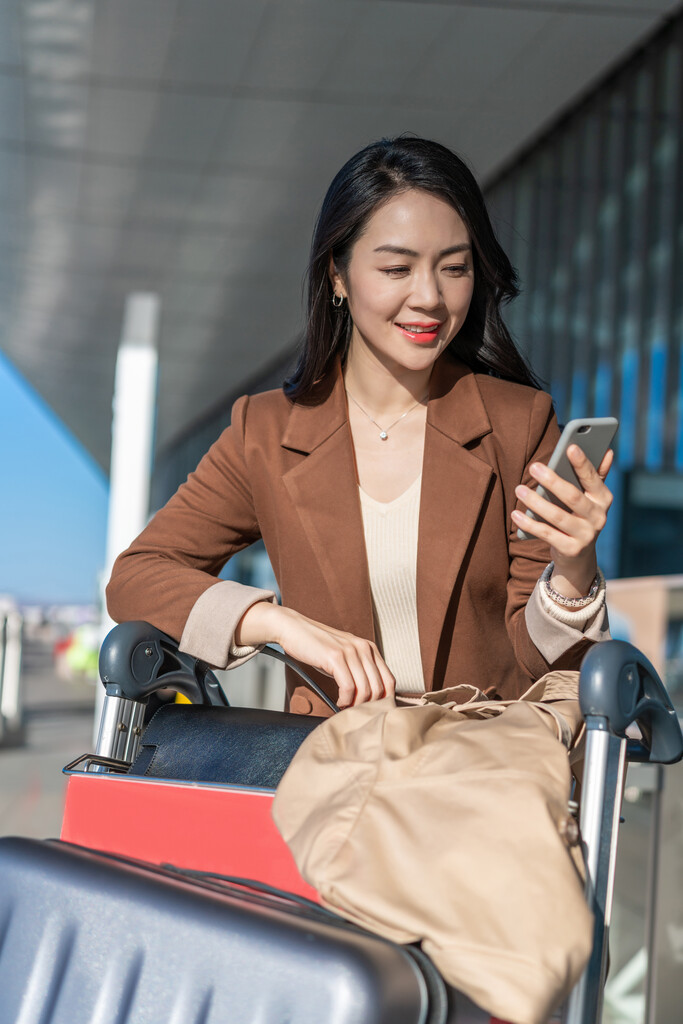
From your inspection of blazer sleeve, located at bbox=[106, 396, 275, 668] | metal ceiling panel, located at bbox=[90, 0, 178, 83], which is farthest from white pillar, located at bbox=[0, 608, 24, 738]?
blazer sleeve, located at bbox=[106, 396, 275, 668]

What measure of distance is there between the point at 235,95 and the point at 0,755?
439cm

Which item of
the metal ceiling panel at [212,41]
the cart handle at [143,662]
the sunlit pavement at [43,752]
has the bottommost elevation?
the sunlit pavement at [43,752]

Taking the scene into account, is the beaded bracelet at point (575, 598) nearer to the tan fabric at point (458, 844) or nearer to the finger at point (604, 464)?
the finger at point (604, 464)

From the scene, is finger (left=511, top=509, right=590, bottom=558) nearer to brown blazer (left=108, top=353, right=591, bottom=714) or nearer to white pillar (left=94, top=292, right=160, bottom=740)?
brown blazer (left=108, top=353, right=591, bottom=714)

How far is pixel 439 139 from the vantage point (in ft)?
19.5

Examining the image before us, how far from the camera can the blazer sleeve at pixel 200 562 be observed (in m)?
1.41

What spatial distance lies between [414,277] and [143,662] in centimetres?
69

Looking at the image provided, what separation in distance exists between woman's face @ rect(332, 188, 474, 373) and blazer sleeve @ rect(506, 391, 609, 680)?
0.69 feet

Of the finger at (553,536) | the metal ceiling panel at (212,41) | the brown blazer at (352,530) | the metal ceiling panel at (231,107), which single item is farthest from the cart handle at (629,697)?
the metal ceiling panel at (212,41)

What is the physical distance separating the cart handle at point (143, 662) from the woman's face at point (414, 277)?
1.70 ft

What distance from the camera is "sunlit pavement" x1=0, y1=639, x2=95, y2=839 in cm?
479

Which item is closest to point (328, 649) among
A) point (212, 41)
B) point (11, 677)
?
point (212, 41)

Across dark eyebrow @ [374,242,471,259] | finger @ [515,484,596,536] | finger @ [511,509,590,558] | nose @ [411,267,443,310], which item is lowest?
finger @ [511,509,590,558]

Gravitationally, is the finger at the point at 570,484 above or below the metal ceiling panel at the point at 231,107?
below
